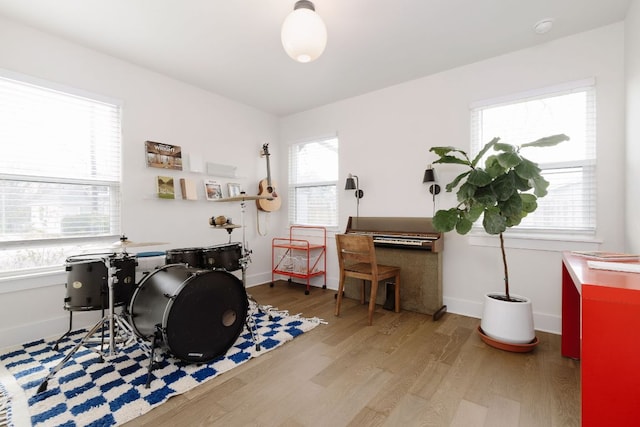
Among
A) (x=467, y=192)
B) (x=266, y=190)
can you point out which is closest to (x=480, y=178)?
(x=467, y=192)

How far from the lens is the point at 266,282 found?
14.3 feet

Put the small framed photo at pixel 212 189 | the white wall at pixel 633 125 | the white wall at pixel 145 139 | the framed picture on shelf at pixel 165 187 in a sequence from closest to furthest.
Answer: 1. the white wall at pixel 633 125
2. the white wall at pixel 145 139
3. the framed picture on shelf at pixel 165 187
4. the small framed photo at pixel 212 189

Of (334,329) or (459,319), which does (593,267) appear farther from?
(334,329)

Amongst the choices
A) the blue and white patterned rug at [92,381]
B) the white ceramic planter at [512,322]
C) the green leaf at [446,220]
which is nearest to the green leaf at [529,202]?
the green leaf at [446,220]

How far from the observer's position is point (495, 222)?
218cm

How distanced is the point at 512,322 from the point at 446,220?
3.04 ft

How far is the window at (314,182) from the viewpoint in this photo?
4129 millimetres

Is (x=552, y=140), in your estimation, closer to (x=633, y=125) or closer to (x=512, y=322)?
(x=633, y=125)

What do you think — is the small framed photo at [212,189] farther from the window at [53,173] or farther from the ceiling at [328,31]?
the ceiling at [328,31]

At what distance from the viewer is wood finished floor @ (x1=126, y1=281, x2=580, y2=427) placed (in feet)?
→ 4.96

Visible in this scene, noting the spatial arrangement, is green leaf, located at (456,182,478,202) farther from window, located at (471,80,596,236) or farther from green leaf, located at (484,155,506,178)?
window, located at (471,80,596,236)

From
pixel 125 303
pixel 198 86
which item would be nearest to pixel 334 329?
pixel 125 303

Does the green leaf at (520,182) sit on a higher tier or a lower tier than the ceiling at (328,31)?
lower

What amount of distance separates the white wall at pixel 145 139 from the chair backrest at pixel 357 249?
5.71ft
